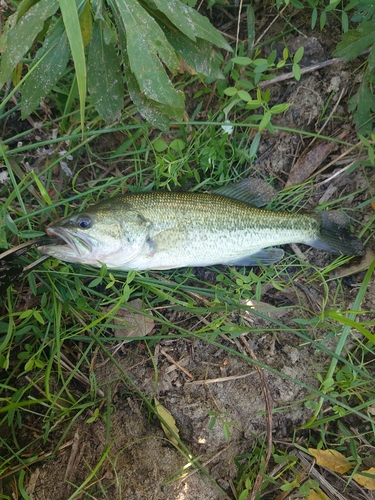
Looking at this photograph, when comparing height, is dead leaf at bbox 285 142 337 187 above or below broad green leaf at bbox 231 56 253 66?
below

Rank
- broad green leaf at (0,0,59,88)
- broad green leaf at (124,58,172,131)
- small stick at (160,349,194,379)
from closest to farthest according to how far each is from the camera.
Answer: broad green leaf at (0,0,59,88) < broad green leaf at (124,58,172,131) < small stick at (160,349,194,379)

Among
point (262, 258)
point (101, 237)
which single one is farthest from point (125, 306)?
point (262, 258)

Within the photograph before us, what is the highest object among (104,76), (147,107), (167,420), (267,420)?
(104,76)

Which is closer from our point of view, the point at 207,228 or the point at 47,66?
the point at 47,66

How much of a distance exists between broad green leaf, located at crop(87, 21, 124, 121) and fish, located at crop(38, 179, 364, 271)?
705 mm

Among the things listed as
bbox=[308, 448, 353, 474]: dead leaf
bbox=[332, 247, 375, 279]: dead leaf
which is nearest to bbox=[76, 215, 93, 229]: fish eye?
bbox=[332, 247, 375, 279]: dead leaf

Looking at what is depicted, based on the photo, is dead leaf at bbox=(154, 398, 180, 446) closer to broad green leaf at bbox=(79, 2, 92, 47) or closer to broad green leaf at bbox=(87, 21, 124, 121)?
broad green leaf at bbox=(87, 21, 124, 121)

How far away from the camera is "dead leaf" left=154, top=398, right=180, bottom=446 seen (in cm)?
311

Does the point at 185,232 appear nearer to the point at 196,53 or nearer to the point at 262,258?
the point at 262,258

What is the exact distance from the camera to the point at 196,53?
274 cm

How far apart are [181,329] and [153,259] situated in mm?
604

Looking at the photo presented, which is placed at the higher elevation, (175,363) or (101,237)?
(101,237)

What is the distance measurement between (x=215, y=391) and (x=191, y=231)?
4.36 feet

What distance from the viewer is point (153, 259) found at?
3184 mm
